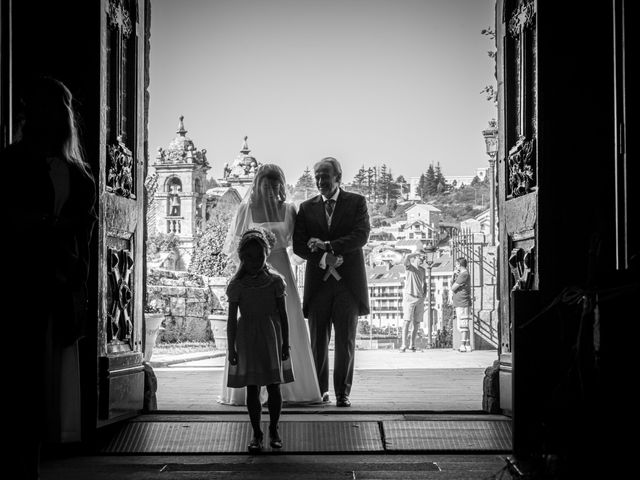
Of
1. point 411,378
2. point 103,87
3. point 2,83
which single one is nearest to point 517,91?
point 103,87

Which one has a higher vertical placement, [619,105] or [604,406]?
[619,105]

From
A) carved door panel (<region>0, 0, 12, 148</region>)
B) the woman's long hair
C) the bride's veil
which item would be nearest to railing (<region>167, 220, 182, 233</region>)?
the bride's veil

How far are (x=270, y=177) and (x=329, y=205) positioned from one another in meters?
0.41

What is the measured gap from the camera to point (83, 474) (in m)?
3.96

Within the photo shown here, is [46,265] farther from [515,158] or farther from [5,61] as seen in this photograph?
[515,158]

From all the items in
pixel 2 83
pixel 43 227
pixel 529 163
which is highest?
pixel 2 83

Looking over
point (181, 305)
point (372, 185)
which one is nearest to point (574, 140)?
point (181, 305)

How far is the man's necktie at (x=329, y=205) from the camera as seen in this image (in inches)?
247

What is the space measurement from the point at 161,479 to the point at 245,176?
60.9 m

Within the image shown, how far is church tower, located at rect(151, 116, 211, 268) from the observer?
6369 centimetres

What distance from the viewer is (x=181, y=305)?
17.8 metres

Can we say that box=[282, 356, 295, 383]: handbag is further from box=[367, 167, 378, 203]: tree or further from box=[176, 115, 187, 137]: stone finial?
box=[176, 115, 187, 137]: stone finial

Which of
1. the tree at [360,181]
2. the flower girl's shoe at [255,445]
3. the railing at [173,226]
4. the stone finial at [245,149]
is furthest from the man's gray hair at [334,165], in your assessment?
the stone finial at [245,149]

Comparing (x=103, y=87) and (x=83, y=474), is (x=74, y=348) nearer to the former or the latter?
(x=83, y=474)
